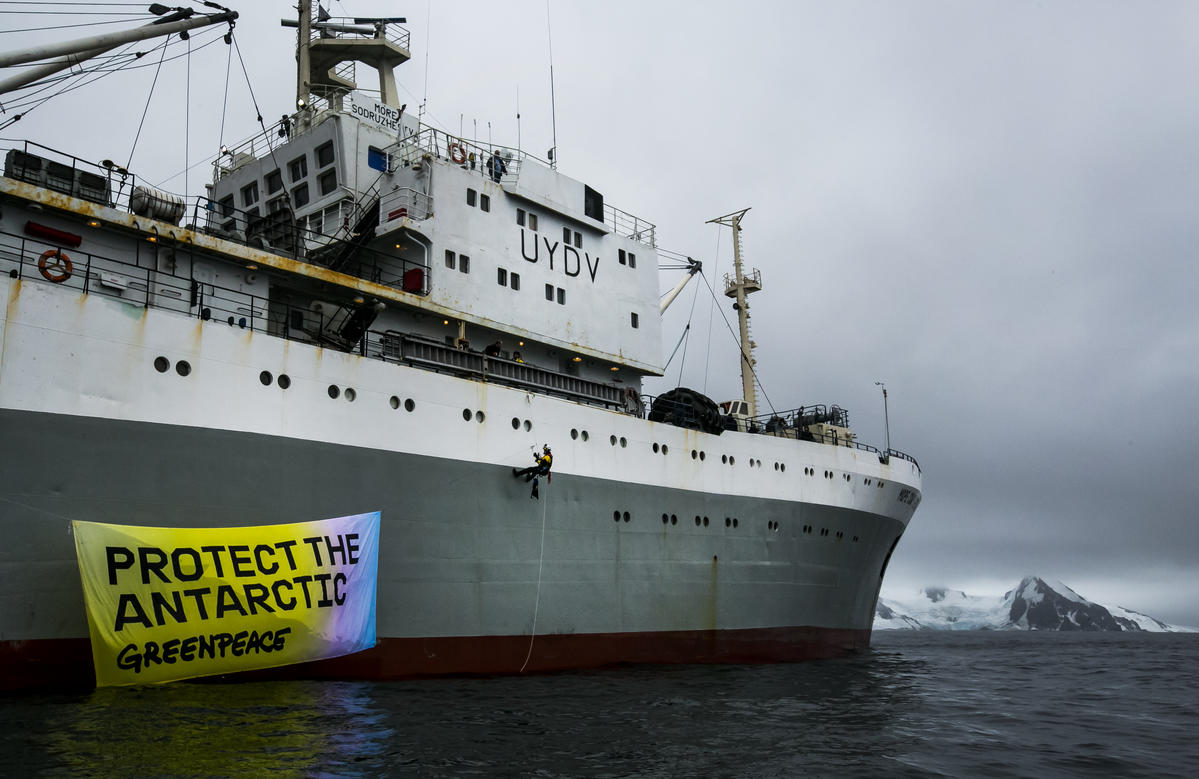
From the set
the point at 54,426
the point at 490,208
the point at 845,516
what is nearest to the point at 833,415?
the point at 845,516

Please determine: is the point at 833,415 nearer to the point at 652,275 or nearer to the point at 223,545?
the point at 652,275

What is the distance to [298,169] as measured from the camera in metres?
19.7

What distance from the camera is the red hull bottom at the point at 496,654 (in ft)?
36.6

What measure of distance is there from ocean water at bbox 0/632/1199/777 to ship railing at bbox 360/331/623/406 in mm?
5897

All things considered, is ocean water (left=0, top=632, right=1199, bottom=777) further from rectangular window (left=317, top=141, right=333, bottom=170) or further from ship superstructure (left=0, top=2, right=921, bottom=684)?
rectangular window (left=317, top=141, right=333, bottom=170)

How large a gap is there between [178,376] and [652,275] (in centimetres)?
1360

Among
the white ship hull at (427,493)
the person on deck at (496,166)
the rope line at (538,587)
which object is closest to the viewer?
the white ship hull at (427,493)

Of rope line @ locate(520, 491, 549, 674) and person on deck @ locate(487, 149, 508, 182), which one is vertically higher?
person on deck @ locate(487, 149, 508, 182)

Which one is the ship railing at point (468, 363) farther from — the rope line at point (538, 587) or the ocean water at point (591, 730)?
the ocean water at point (591, 730)

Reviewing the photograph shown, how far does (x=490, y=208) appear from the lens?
1931 centimetres

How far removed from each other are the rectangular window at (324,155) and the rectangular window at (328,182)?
0.23m

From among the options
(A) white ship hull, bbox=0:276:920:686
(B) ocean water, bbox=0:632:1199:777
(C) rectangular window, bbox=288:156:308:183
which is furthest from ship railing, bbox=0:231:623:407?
(B) ocean water, bbox=0:632:1199:777

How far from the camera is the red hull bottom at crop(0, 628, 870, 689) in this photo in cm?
1114

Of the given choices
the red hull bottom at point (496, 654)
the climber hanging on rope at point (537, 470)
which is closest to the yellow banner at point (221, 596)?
the red hull bottom at point (496, 654)
